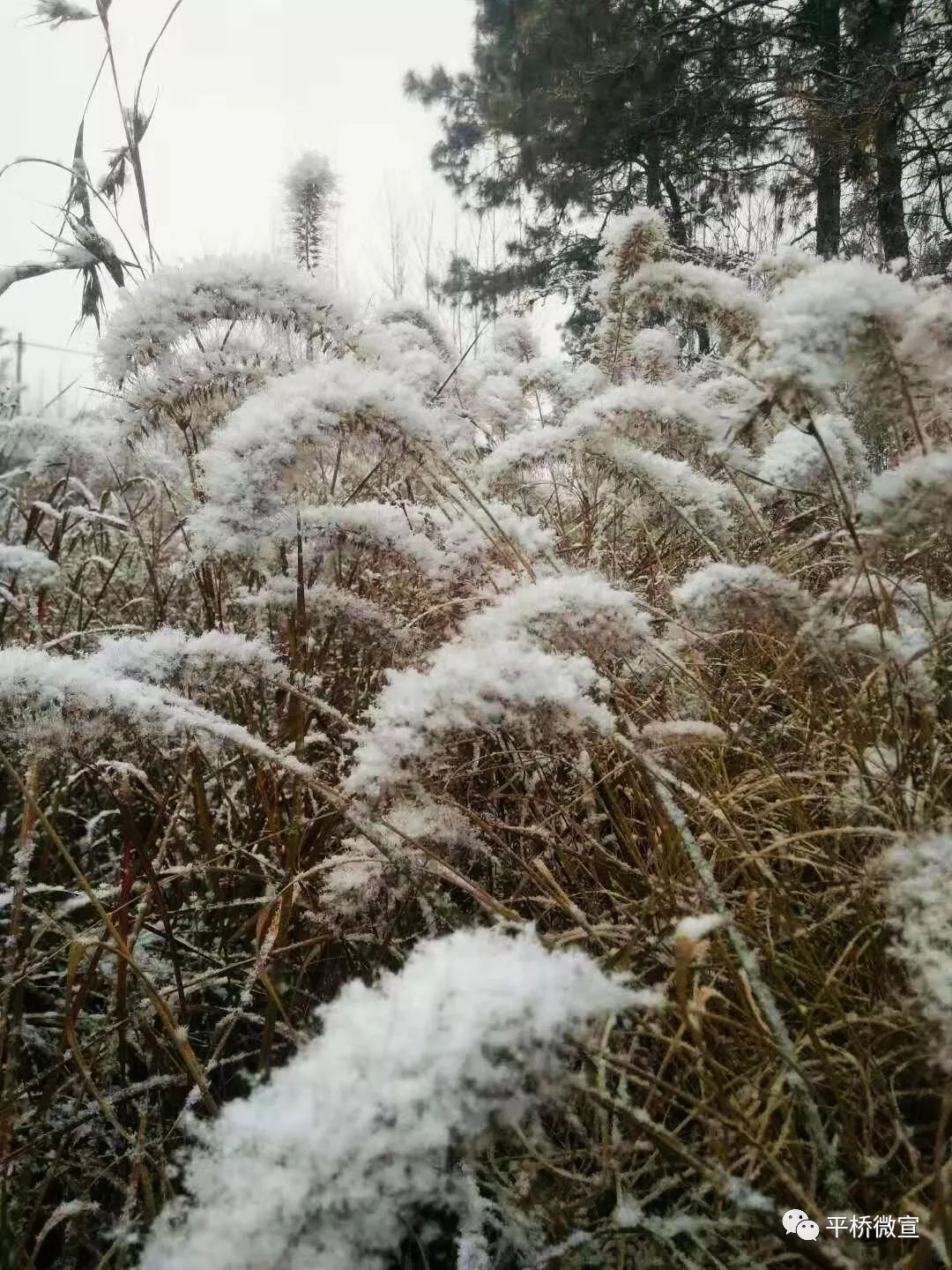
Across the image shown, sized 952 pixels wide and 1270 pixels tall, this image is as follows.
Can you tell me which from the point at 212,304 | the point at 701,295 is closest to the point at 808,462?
the point at 701,295

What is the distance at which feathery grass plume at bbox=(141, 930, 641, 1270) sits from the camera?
1.41 feet

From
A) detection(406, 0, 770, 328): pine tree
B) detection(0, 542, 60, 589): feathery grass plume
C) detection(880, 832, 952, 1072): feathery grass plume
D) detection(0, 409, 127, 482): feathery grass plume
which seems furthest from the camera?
detection(406, 0, 770, 328): pine tree

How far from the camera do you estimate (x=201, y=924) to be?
4.12ft

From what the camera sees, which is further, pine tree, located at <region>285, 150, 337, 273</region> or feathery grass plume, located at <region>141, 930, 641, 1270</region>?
pine tree, located at <region>285, 150, 337, 273</region>

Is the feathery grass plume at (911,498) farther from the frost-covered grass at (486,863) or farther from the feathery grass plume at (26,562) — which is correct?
the feathery grass plume at (26,562)

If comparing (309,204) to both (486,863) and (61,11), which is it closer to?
(61,11)

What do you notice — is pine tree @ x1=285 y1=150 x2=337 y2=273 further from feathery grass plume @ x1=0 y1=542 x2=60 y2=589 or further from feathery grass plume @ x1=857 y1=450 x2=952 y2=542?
feathery grass plume @ x1=857 y1=450 x2=952 y2=542

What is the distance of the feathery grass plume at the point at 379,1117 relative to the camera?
0.43 metres

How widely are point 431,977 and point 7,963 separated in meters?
0.70

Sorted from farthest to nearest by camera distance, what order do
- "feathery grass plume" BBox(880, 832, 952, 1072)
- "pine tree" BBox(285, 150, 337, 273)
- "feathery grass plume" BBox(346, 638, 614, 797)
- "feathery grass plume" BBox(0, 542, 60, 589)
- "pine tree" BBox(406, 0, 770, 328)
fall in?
"pine tree" BBox(406, 0, 770, 328)
"pine tree" BBox(285, 150, 337, 273)
"feathery grass plume" BBox(0, 542, 60, 589)
"feathery grass plume" BBox(346, 638, 614, 797)
"feathery grass plume" BBox(880, 832, 952, 1072)

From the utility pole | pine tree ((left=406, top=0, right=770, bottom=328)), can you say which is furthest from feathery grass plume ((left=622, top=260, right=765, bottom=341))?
pine tree ((left=406, top=0, right=770, bottom=328))

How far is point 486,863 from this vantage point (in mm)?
1167

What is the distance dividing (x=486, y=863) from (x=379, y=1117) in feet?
2.39

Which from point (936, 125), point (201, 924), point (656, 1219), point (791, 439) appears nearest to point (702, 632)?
point (791, 439)
